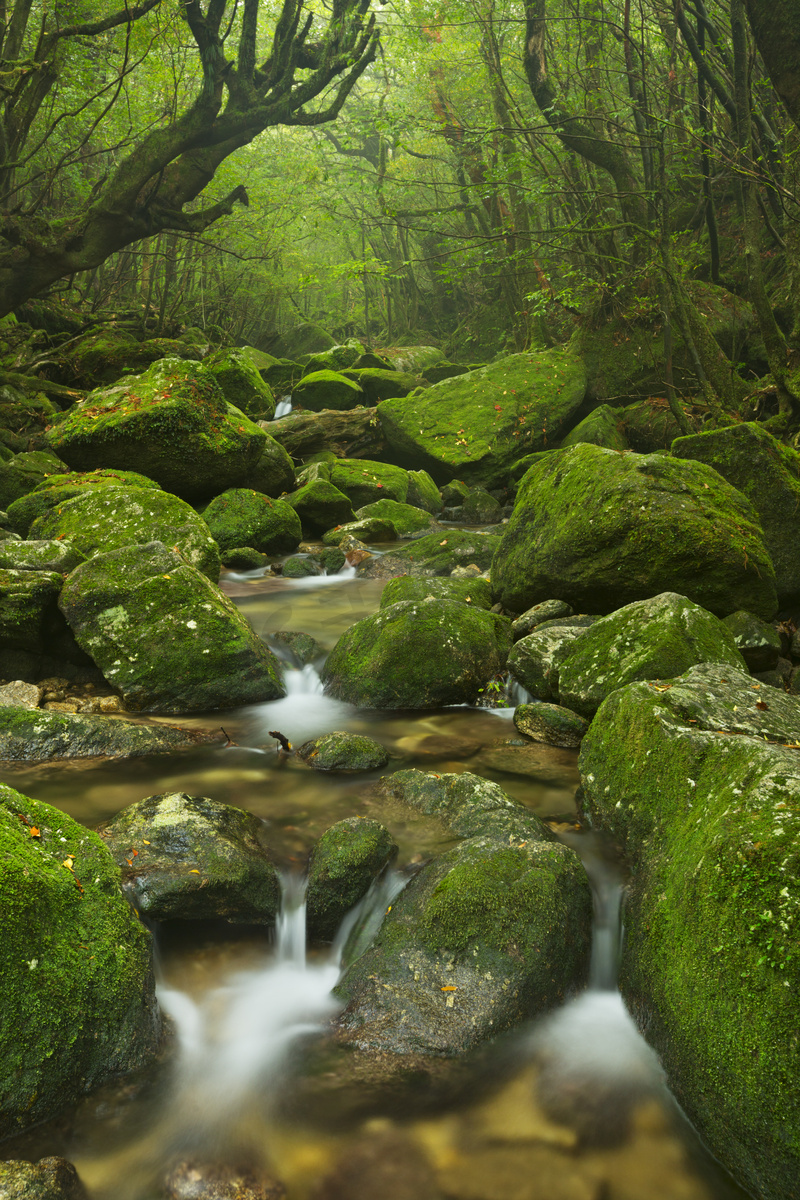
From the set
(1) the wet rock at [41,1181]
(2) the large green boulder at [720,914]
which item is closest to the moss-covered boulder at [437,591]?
(2) the large green boulder at [720,914]

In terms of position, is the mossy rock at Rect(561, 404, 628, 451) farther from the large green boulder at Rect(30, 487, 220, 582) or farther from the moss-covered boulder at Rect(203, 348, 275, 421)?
the large green boulder at Rect(30, 487, 220, 582)

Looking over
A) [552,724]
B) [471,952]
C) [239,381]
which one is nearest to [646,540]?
[552,724]

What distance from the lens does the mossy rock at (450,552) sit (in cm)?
958

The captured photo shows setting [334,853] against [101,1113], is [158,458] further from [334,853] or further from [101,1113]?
[101,1113]

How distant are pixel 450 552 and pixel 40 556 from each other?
5.20 m

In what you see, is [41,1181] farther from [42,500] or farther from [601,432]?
[601,432]

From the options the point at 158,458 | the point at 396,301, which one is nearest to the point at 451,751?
the point at 158,458

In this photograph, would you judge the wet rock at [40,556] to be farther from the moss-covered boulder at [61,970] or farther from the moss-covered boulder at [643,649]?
the moss-covered boulder at [643,649]

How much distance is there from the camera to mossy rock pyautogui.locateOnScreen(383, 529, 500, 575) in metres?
9.58

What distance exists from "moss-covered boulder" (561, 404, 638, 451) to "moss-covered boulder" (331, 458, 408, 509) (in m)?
3.19

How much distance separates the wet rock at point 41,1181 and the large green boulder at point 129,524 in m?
5.23

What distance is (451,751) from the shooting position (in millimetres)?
5059

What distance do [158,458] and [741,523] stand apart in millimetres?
7396

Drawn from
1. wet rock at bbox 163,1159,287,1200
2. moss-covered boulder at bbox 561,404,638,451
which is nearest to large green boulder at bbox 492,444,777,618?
wet rock at bbox 163,1159,287,1200
